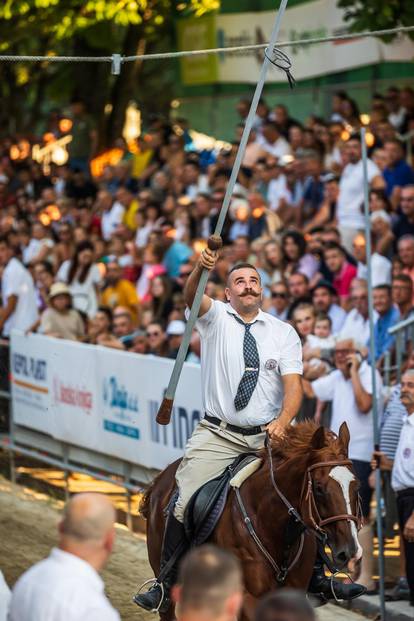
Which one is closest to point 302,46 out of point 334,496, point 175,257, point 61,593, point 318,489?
point 175,257

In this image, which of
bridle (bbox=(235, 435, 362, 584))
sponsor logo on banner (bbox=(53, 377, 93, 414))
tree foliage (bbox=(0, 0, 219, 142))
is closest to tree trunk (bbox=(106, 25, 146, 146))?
tree foliage (bbox=(0, 0, 219, 142))

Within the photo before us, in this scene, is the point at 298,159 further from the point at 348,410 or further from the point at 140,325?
the point at 348,410

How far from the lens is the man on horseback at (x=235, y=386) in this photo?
9141mm

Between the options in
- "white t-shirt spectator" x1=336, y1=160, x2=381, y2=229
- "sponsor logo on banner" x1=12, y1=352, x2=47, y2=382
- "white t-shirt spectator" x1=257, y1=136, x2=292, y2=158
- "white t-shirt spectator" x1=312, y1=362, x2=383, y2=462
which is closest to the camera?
"white t-shirt spectator" x1=312, y1=362, x2=383, y2=462

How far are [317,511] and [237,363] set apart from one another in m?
1.29

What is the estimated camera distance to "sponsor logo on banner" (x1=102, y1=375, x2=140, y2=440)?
14.8m

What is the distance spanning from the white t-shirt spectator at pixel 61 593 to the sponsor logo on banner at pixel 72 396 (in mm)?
10341

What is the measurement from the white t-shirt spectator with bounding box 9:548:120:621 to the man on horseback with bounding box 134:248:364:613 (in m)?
3.82

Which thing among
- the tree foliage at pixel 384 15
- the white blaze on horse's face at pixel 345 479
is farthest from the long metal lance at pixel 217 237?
the tree foliage at pixel 384 15

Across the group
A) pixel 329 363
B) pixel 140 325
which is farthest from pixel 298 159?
pixel 329 363

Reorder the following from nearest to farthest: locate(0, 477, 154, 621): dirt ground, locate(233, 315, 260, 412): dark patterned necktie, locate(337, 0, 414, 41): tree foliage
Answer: locate(233, 315, 260, 412): dark patterned necktie
locate(0, 477, 154, 621): dirt ground
locate(337, 0, 414, 41): tree foliage

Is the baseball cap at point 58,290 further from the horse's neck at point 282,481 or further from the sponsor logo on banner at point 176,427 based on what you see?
the horse's neck at point 282,481

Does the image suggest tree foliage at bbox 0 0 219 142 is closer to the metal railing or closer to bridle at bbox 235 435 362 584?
the metal railing

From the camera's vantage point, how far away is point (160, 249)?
→ 18.9m
